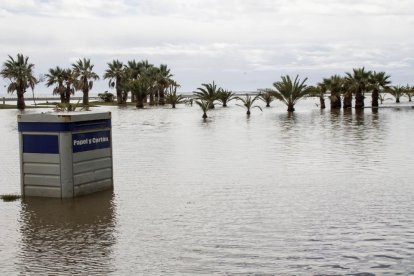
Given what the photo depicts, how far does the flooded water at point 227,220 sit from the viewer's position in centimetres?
692

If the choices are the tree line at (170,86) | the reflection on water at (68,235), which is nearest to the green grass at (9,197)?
the reflection on water at (68,235)

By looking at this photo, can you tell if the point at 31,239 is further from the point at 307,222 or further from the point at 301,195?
the point at 301,195

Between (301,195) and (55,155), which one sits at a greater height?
(55,155)

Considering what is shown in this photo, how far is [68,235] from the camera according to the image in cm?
841

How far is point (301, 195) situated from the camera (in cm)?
1119

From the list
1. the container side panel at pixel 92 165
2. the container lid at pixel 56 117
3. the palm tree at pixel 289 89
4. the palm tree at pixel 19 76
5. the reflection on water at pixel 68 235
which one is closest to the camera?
→ the reflection on water at pixel 68 235

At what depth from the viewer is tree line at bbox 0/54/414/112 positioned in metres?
52.5

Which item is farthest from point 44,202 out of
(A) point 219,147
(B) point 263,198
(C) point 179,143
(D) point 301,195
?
(C) point 179,143

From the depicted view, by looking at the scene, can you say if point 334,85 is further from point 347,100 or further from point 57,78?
point 57,78

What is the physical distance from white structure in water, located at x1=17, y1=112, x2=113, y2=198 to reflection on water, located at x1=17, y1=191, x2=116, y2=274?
0.92 feet

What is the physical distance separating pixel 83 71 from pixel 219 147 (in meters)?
63.6

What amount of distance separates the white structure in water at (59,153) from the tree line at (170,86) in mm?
31812

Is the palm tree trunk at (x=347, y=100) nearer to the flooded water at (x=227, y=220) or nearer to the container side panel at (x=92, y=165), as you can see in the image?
the flooded water at (x=227, y=220)

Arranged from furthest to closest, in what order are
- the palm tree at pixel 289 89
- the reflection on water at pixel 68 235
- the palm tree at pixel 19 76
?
the palm tree at pixel 19 76, the palm tree at pixel 289 89, the reflection on water at pixel 68 235
